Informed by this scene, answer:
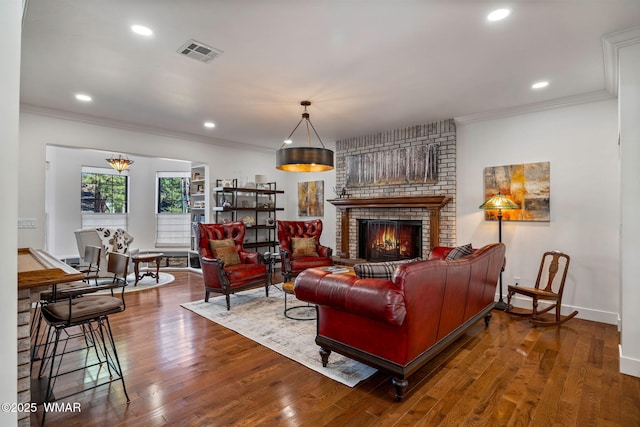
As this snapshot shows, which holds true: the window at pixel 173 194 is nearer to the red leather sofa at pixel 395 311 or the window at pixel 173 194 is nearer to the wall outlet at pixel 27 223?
the wall outlet at pixel 27 223

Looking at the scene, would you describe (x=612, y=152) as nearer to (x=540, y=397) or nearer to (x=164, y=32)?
(x=540, y=397)

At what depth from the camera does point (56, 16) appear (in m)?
2.35

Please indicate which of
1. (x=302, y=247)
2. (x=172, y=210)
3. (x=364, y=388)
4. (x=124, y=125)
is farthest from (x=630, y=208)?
(x=172, y=210)

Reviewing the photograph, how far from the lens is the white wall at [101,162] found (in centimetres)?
444

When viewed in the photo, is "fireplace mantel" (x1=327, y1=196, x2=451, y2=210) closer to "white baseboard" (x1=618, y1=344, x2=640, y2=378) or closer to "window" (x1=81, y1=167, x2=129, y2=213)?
"white baseboard" (x1=618, y1=344, x2=640, y2=378)

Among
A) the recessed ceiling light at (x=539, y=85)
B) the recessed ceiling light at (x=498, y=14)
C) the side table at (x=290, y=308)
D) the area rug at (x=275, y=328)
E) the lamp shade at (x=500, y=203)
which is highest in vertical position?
the recessed ceiling light at (x=539, y=85)

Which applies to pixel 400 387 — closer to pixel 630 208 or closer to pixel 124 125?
pixel 630 208

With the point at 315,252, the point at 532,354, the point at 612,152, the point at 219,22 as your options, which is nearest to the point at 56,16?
the point at 219,22

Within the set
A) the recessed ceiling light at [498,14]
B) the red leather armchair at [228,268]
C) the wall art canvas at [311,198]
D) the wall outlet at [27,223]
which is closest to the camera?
the recessed ceiling light at [498,14]

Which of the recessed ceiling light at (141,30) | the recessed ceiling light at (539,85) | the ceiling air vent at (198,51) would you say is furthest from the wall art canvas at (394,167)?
the recessed ceiling light at (141,30)

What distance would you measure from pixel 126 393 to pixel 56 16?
2.79m

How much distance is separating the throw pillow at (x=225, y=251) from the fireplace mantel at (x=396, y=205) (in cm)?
231

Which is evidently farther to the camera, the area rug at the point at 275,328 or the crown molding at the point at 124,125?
the crown molding at the point at 124,125

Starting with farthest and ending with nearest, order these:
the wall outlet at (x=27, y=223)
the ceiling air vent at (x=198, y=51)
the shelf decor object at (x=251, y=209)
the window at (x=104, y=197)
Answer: the window at (x=104, y=197)
the shelf decor object at (x=251, y=209)
the wall outlet at (x=27, y=223)
the ceiling air vent at (x=198, y=51)
